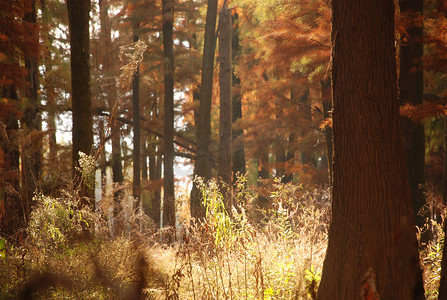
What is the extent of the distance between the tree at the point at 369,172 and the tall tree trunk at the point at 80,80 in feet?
16.7

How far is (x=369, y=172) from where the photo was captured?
3.46 metres

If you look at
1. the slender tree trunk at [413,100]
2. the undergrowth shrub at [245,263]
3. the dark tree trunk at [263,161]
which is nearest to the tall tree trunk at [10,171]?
the undergrowth shrub at [245,263]

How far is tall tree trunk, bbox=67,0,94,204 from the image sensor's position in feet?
23.8

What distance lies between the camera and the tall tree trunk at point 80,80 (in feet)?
23.8

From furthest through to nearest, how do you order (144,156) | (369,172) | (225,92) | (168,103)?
(144,156), (168,103), (225,92), (369,172)

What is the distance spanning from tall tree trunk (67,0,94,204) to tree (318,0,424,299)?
5097 millimetres

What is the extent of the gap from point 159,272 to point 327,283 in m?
2.50

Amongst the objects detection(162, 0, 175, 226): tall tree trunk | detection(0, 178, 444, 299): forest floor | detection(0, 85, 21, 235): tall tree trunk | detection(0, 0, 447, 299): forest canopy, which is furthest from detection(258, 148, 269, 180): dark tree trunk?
detection(0, 178, 444, 299): forest floor

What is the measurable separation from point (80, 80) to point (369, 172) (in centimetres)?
563

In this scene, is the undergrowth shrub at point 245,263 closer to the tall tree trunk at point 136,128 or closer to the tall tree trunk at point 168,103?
the tall tree trunk at point 168,103

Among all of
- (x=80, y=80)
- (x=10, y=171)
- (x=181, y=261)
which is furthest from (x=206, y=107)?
(x=181, y=261)

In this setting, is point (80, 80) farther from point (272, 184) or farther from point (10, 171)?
point (272, 184)

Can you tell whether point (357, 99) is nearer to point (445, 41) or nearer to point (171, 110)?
point (445, 41)

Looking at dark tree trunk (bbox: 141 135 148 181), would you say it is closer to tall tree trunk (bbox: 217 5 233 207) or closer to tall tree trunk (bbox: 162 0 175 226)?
tall tree trunk (bbox: 162 0 175 226)
